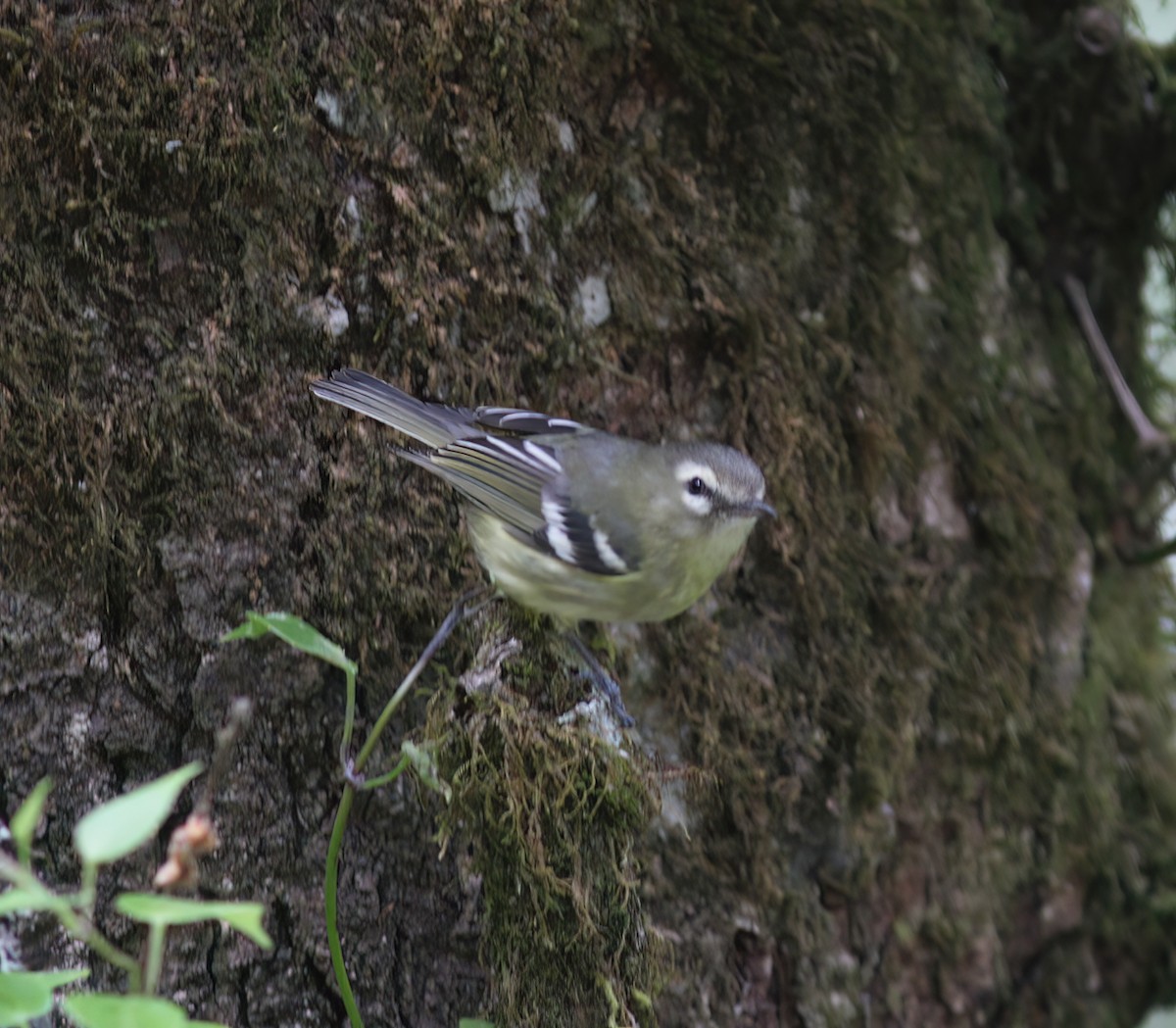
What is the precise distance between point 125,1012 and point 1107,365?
10.1ft

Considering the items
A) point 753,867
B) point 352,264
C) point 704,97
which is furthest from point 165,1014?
point 704,97

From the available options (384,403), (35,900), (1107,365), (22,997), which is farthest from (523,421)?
(1107,365)

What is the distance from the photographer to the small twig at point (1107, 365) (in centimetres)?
315

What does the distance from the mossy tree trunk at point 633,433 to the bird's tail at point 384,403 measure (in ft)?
0.25

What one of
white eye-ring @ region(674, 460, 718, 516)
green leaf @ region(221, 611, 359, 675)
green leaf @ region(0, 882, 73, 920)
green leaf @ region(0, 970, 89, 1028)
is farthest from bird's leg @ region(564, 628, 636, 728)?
green leaf @ region(0, 882, 73, 920)

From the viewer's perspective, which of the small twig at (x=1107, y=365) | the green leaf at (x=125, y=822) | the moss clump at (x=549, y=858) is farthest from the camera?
the small twig at (x=1107, y=365)

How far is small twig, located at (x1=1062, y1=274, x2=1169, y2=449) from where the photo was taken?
3.15 meters

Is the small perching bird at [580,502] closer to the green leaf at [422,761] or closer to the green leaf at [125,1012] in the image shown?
the green leaf at [422,761]

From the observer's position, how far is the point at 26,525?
1.90 meters

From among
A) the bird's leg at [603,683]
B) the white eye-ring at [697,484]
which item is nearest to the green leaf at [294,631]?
the bird's leg at [603,683]

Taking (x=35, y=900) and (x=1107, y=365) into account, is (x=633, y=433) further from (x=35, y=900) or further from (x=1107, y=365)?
(x=35, y=900)

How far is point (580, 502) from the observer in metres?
2.47

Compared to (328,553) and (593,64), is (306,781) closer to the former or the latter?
(328,553)

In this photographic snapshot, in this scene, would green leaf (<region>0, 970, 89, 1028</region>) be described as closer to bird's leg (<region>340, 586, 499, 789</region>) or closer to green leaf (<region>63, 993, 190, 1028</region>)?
green leaf (<region>63, 993, 190, 1028</region>)
